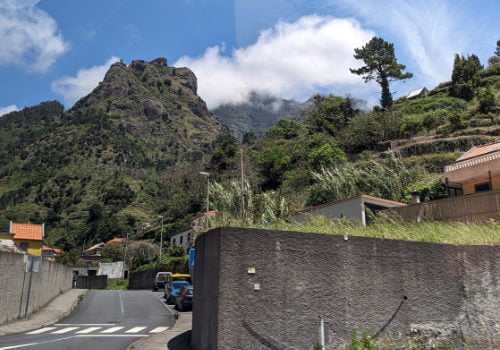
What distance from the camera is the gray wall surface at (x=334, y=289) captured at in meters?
7.58

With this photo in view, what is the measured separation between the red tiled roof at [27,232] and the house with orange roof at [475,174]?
152 feet

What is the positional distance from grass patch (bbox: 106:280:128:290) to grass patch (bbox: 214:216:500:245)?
55.4 meters

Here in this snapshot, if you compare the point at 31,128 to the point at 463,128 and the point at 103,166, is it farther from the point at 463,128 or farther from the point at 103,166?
the point at 463,128

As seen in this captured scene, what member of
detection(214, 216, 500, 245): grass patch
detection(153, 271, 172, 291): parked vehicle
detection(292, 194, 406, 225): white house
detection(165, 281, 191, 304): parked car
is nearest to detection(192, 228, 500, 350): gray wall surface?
detection(214, 216, 500, 245): grass patch

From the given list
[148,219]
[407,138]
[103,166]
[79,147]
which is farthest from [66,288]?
[79,147]

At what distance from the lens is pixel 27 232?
51.2 metres

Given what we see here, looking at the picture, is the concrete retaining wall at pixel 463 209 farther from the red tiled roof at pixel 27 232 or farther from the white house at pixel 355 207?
the red tiled roof at pixel 27 232

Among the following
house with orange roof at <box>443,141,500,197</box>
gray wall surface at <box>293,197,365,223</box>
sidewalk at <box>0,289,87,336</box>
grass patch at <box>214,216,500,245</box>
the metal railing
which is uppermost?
the metal railing

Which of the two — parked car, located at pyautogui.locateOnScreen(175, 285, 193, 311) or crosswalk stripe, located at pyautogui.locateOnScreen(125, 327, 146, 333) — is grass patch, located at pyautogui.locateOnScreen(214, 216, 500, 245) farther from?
parked car, located at pyautogui.locateOnScreen(175, 285, 193, 311)

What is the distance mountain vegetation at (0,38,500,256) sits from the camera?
35.2 meters

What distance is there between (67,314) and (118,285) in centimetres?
4075

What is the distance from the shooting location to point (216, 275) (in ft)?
25.6

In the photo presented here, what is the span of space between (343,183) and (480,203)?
64.7 feet

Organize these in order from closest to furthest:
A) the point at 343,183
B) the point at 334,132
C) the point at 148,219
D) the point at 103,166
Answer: the point at 343,183 < the point at 334,132 < the point at 148,219 < the point at 103,166
